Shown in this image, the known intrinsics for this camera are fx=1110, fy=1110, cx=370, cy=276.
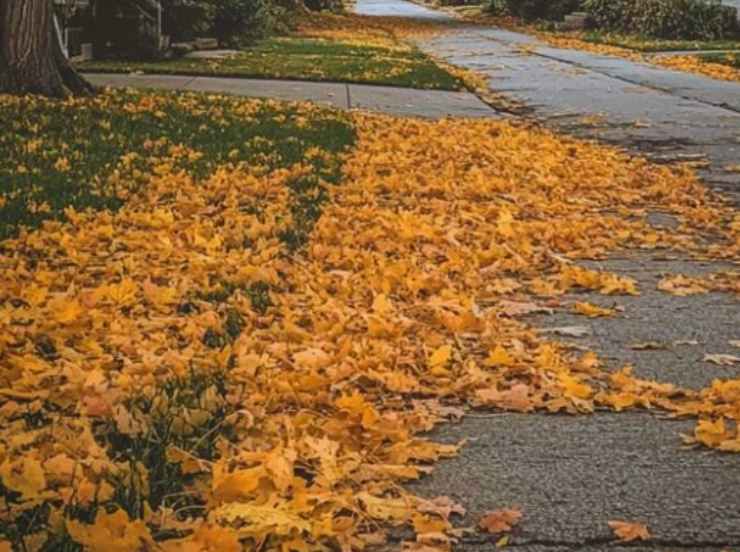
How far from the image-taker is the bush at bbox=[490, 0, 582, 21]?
111 feet

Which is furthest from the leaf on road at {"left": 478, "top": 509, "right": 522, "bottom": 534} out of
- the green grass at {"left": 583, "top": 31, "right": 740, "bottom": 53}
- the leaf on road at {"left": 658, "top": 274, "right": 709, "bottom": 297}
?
the green grass at {"left": 583, "top": 31, "right": 740, "bottom": 53}

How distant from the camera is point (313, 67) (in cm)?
1503

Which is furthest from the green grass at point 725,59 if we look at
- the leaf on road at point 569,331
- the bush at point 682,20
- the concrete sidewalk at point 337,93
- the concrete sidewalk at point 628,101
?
the leaf on road at point 569,331

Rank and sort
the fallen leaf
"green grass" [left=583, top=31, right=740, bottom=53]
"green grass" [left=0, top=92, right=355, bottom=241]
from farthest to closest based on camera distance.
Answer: "green grass" [left=583, top=31, right=740, bottom=53] < "green grass" [left=0, top=92, right=355, bottom=241] < the fallen leaf

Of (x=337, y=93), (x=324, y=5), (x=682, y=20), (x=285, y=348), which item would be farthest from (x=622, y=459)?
(x=324, y=5)

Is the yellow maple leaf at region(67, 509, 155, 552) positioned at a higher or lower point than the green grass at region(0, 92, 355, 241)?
lower

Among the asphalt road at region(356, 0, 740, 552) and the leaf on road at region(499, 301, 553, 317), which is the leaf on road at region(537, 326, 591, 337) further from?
the leaf on road at region(499, 301, 553, 317)

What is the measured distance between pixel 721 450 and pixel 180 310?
1977mm

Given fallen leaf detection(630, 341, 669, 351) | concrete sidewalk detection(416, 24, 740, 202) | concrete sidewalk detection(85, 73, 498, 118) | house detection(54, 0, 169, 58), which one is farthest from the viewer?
house detection(54, 0, 169, 58)

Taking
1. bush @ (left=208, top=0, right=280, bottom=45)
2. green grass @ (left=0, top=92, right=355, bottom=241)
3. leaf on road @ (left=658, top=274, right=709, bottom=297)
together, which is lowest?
leaf on road @ (left=658, top=274, right=709, bottom=297)

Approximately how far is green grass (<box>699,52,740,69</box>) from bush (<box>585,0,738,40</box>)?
589 cm

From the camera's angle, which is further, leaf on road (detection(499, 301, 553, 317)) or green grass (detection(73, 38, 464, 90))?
green grass (detection(73, 38, 464, 90))

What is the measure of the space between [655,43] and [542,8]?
12.0 metres

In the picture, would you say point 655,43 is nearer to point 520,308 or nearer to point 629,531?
point 520,308
